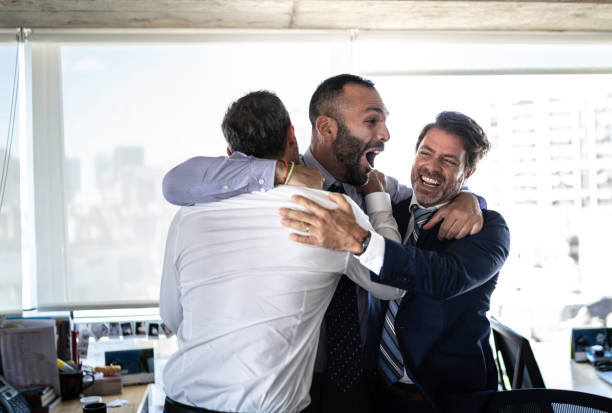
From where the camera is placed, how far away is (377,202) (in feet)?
6.30

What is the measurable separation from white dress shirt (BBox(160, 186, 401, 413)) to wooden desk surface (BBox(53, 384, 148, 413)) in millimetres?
1264

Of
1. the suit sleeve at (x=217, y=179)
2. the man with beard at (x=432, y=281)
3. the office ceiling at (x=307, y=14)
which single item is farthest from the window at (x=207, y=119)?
the suit sleeve at (x=217, y=179)

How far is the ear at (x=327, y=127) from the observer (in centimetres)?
207

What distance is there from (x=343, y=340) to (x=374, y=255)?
41 cm

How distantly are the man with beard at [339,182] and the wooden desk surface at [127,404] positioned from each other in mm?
1240

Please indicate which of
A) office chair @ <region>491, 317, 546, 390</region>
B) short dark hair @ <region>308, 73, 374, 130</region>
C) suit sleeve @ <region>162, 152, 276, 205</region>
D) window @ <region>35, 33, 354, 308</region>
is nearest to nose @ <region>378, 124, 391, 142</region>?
short dark hair @ <region>308, 73, 374, 130</region>

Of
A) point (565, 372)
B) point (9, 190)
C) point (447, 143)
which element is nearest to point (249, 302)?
point (447, 143)

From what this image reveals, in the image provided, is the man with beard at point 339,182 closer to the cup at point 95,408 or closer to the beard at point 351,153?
the beard at point 351,153

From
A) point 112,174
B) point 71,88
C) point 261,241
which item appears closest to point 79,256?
point 112,174

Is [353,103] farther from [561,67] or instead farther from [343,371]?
[561,67]

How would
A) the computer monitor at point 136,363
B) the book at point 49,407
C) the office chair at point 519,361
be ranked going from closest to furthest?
1. the office chair at point 519,361
2. the book at point 49,407
3. the computer monitor at point 136,363

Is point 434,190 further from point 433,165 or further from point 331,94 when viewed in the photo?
point 331,94

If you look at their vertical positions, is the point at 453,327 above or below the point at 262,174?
below

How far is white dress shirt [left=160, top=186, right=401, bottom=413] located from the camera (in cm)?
138
